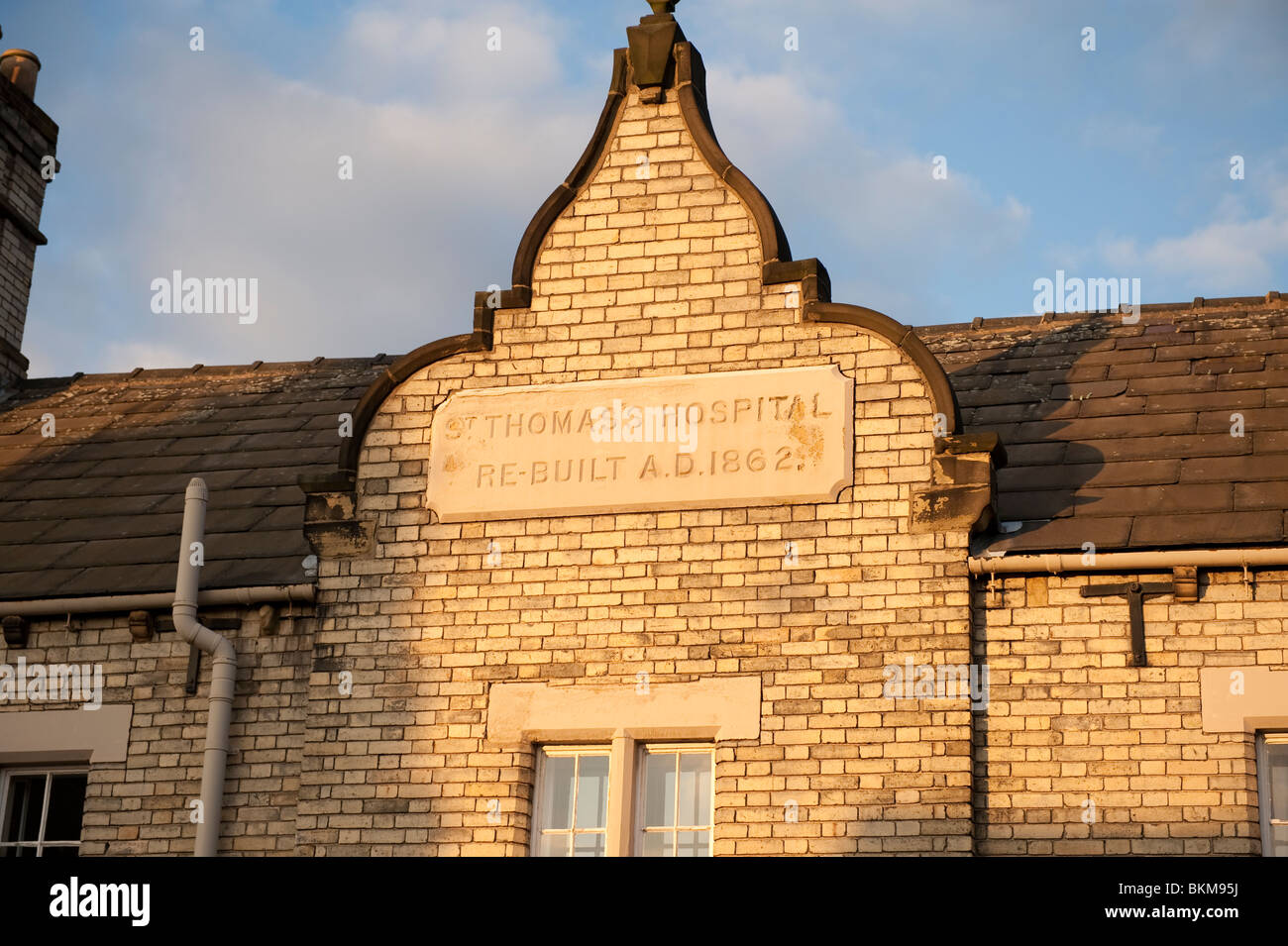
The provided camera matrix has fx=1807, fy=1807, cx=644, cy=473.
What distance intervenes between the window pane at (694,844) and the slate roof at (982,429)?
2.67m

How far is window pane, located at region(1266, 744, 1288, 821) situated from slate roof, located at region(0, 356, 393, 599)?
6632 mm

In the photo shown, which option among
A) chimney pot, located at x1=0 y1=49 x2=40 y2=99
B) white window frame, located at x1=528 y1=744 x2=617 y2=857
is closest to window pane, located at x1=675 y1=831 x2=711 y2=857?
white window frame, located at x1=528 y1=744 x2=617 y2=857

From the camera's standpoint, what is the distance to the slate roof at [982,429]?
12.0 meters

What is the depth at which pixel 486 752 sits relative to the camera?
1188cm

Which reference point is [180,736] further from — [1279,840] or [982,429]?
[1279,840]

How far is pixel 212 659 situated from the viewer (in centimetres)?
1291

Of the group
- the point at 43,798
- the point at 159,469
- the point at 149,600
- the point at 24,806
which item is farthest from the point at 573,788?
the point at 159,469

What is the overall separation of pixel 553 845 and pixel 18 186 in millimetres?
10095

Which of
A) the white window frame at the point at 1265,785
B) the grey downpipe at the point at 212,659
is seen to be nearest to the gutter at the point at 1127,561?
the white window frame at the point at 1265,785

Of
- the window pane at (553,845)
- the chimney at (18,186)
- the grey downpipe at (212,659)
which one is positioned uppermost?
the chimney at (18,186)

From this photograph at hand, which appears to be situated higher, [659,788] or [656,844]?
[659,788]

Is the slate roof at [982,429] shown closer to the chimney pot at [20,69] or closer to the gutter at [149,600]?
the gutter at [149,600]

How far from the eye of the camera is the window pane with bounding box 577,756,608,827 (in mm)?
11805
